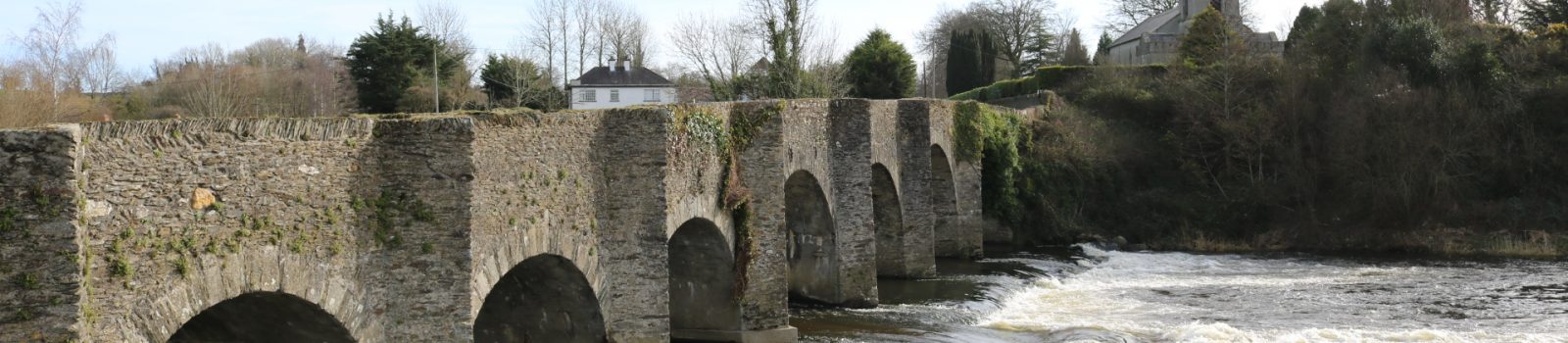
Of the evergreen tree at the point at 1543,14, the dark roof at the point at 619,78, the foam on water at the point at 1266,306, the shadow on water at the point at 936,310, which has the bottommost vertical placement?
the foam on water at the point at 1266,306

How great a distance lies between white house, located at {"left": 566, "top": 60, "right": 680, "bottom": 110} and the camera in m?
50.6

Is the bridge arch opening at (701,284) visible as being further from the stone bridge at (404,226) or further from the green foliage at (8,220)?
the green foliage at (8,220)

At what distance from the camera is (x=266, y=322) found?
34.8 feet

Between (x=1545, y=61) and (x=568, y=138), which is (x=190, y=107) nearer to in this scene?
(x=568, y=138)

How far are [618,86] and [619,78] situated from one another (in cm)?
60

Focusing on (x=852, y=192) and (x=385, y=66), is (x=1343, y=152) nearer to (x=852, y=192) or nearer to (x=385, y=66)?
(x=852, y=192)

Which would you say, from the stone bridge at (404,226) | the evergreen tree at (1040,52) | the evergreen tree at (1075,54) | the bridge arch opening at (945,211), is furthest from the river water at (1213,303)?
the evergreen tree at (1040,52)

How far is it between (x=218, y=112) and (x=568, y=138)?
8961mm

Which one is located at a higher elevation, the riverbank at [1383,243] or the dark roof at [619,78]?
the dark roof at [619,78]

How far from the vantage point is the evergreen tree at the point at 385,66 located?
31.2 meters

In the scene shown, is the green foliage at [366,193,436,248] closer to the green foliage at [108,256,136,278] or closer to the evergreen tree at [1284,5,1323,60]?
the green foliage at [108,256,136,278]

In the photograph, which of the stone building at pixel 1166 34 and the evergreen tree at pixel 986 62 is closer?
the stone building at pixel 1166 34

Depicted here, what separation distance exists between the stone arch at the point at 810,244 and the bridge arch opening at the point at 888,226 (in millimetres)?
3922

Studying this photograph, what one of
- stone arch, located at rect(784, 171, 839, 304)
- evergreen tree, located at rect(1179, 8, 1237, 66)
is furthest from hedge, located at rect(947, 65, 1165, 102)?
stone arch, located at rect(784, 171, 839, 304)
